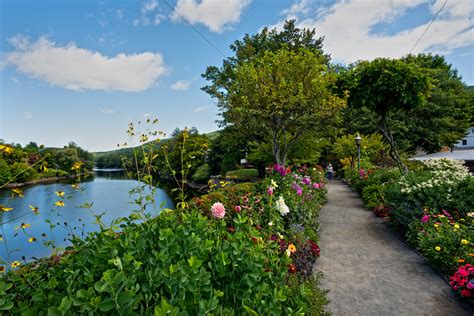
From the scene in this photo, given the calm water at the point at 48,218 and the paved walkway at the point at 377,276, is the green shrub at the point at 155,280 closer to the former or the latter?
the calm water at the point at 48,218

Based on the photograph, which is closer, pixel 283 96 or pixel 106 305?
pixel 106 305

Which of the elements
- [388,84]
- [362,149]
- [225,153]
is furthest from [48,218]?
[225,153]

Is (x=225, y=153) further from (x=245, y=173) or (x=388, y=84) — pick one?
(x=388, y=84)

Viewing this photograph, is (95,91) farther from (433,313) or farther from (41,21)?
(433,313)

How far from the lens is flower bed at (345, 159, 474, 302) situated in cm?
326

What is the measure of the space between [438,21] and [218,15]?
5859mm

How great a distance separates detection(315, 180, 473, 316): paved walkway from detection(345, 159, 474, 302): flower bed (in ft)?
0.68

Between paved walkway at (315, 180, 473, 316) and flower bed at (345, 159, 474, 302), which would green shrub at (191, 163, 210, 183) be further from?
paved walkway at (315, 180, 473, 316)

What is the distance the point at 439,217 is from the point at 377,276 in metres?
1.66

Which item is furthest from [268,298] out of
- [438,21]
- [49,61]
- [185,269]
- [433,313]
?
[438,21]

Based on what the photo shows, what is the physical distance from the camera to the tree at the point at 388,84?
6688 mm

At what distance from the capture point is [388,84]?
22.1 feet

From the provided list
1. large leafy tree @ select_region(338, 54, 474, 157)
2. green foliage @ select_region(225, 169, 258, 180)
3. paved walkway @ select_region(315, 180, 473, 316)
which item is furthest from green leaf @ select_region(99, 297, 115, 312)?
green foliage @ select_region(225, 169, 258, 180)

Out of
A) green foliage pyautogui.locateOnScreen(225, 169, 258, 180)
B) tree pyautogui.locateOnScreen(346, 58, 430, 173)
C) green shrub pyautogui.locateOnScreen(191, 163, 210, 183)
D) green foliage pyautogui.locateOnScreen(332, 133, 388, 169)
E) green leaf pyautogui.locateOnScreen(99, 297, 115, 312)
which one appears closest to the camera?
green leaf pyautogui.locateOnScreen(99, 297, 115, 312)
